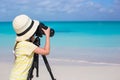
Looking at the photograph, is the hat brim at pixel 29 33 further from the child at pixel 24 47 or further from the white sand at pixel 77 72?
the white sand at pixel 77 72

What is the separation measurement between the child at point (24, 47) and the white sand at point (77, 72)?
2.48 metres

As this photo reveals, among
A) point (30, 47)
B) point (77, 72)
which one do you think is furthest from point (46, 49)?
point (77, 72)

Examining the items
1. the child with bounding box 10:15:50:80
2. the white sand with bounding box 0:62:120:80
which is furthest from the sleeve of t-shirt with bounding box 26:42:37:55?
the white sand with bounding box 0:62:120:80

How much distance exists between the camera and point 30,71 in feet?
9.74

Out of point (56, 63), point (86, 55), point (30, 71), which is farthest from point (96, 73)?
point (30, 71)

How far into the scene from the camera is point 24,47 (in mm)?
2934

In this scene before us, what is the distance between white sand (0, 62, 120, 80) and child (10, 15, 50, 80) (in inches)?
97.5

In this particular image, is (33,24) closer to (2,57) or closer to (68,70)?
(68,70)

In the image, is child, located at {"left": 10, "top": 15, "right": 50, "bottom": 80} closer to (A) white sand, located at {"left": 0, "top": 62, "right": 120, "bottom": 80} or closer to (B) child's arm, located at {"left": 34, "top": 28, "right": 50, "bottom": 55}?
(B) child's arm, located at {"left": 34, "top": 28, "right": 50, "bottom": 55}

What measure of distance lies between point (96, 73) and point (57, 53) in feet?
8.45

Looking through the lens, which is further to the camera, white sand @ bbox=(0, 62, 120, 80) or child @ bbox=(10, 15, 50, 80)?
white sand @ bbox=(0, 62, 120, 80)

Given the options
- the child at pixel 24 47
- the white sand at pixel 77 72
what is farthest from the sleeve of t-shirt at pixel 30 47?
the white sand at pixel 77 72

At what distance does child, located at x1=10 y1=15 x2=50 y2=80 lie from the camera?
2.90m

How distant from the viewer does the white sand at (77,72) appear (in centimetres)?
551
